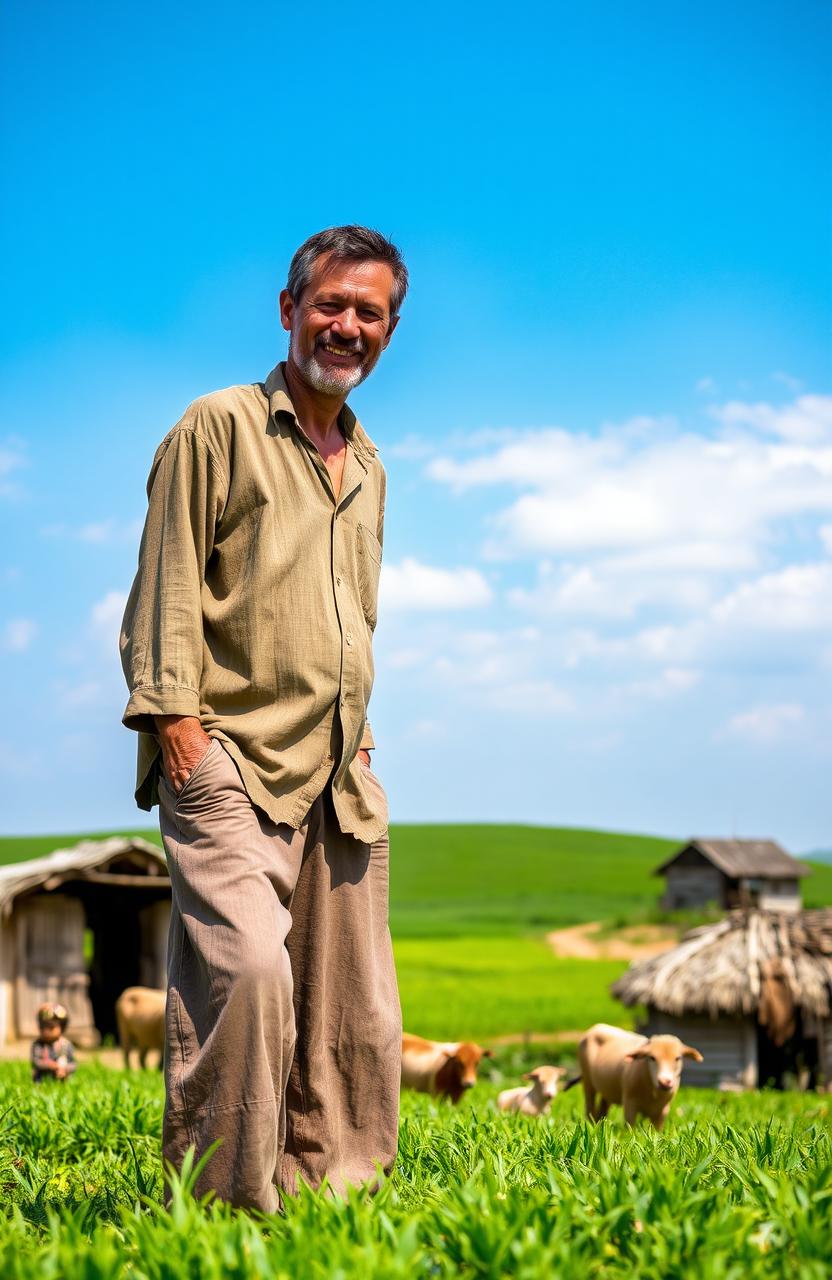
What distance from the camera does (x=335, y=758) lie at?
12.0 ft

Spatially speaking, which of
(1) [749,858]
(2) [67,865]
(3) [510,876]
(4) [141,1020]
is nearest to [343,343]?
(4) [141,1020]

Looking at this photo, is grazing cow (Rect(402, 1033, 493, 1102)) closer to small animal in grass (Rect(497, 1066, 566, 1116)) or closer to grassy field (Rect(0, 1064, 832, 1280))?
small animal in grass (Rect(497, 1066, 566, 1116))

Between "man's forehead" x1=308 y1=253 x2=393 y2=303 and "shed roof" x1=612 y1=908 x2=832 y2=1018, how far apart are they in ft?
→ 68.5

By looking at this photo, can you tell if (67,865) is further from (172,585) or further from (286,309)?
(172,585)

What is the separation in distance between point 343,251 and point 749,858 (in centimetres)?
4967

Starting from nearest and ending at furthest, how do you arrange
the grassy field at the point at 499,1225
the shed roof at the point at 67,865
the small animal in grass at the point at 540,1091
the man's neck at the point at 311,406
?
the grassy field at the point at 499,1225, the man's neck at the point at 311,406, the small animal in grass at the point at 540,1091, the shed roof at the point at 67,865

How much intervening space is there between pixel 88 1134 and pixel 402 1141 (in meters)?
1.63

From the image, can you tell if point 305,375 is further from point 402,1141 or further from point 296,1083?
point 402,1141

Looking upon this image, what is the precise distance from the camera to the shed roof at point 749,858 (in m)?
49.5

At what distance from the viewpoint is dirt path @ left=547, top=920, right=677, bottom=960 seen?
49.6 metres

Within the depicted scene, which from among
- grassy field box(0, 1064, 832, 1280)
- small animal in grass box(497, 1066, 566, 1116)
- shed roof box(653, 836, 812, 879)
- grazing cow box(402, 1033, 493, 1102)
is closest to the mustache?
grassy field box(0, 1064, 832, 1280)

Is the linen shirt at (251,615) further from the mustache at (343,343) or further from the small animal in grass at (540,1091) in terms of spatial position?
the small animal in grass at (540,1091)

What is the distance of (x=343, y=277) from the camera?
3.75m

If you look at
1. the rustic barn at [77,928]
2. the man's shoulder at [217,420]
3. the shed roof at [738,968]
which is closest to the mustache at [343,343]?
the man's shoulder at [217,420]
